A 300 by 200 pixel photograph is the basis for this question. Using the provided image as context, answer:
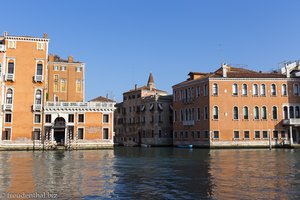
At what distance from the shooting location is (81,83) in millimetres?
53531

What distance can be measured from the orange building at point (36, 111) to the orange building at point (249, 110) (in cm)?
1312

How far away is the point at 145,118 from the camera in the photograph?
64.6 m

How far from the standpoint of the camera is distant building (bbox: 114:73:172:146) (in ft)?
203

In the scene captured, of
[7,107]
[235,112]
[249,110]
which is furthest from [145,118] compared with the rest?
[7,107]

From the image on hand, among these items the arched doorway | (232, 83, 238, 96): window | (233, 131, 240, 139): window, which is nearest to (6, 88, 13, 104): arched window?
the arched doorway

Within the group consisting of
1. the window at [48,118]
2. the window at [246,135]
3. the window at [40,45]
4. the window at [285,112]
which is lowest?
the window at [246,135]

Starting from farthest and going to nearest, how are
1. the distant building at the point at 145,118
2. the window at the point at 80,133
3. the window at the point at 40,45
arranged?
the distant building at the point at 145,118 → the window at the point at 80,133 → the window at the point at 40,45

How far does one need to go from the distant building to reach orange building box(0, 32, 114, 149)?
1838 cm

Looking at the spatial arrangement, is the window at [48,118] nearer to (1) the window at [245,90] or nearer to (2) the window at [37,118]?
(2) the window at [37,118]

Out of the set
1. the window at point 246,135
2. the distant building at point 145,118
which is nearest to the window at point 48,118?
the distant building at point 145,118

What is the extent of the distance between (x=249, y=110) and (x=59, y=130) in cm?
2447

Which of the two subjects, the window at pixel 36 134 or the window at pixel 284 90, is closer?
the window at pixel 36 134

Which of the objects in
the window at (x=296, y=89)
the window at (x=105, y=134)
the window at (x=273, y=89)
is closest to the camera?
the window at (x=105, y=134)

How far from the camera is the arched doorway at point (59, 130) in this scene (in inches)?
1682
